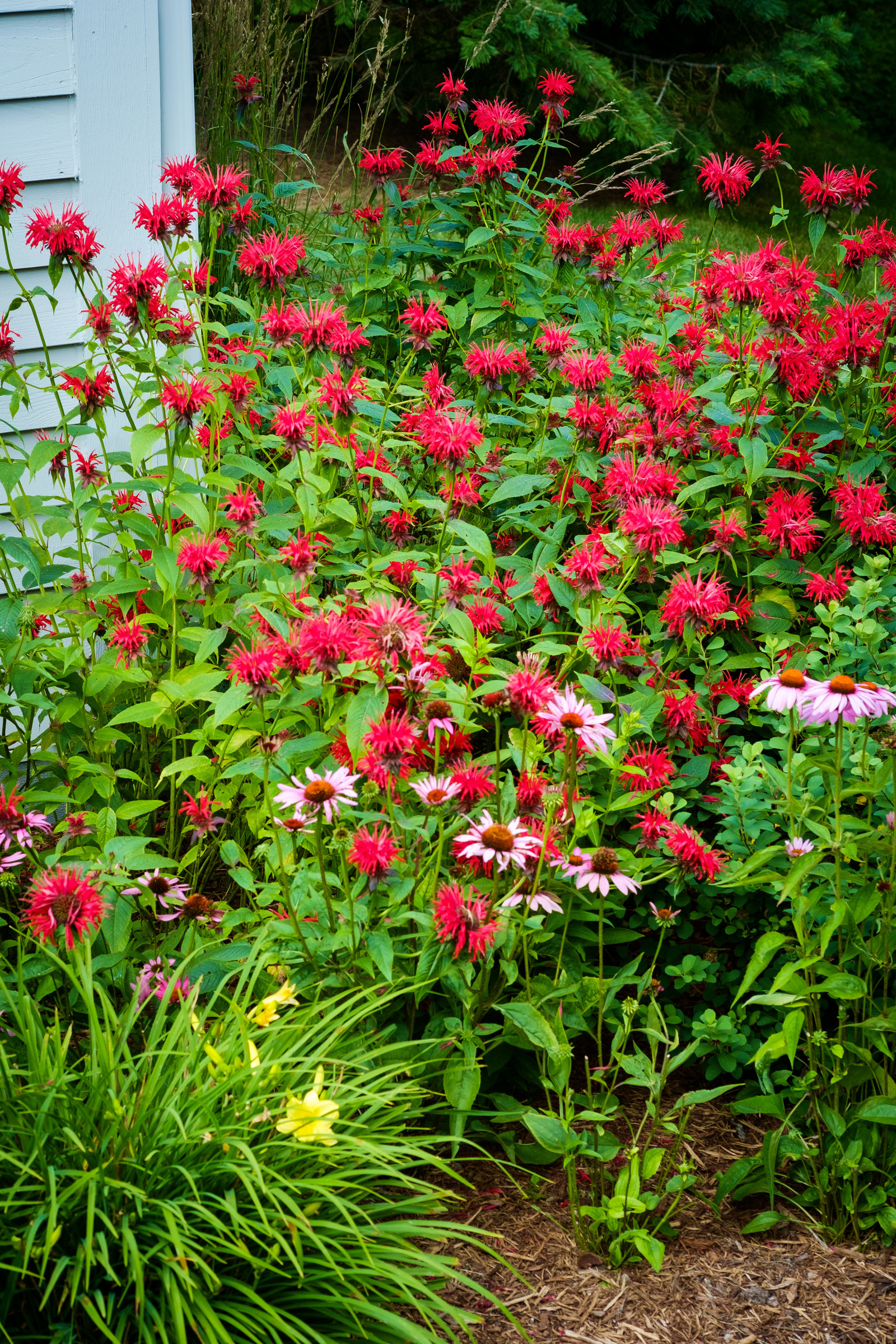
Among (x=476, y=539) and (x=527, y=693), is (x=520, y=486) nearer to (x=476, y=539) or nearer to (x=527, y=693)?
(x=476, y=539)

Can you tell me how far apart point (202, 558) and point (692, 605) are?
0.84 metres

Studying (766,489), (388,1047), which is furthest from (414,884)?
(766,489)

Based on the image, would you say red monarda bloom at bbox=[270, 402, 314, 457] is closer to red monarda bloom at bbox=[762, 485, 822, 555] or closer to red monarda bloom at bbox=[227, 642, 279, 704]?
red monarda bloom at bbox=[227, 642, 279, 704]

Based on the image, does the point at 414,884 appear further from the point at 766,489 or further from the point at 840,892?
the point at 766,489

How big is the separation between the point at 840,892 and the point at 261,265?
1.65 meters

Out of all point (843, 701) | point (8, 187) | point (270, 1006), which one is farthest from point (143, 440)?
point (843, 701)

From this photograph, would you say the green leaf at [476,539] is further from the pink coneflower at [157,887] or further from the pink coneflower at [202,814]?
the pink coneflower at [157,887]

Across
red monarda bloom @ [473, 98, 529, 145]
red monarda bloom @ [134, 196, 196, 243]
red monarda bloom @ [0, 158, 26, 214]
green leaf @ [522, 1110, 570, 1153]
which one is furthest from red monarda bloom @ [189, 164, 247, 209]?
green leaf @ [522, 1110, 570, 1153]

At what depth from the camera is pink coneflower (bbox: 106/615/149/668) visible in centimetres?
224

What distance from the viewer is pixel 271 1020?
1.70 m

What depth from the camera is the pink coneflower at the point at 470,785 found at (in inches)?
68.1

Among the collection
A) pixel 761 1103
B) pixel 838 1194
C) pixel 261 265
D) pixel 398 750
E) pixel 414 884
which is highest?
pixel 261 265

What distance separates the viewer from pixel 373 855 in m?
1.66

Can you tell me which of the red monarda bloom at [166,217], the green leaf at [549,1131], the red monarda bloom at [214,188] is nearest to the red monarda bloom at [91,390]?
the red monarda bloom at [166,217]
